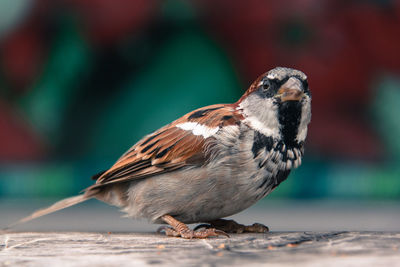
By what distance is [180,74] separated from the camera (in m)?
7.57

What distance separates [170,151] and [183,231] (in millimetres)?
426

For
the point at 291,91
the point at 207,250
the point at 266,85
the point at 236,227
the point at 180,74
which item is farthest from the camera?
the point at 180,74

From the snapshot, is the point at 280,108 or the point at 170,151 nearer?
the point at 280,108

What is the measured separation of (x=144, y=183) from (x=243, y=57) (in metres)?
4.71

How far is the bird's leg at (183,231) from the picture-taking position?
2922 mm

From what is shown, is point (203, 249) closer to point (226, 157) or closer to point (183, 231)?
point (183, 231)

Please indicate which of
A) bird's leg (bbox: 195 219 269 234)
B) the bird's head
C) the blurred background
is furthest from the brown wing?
the blurred background

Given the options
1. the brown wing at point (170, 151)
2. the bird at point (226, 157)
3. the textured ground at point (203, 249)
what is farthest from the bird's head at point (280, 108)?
the textured ground at point (203, 249)

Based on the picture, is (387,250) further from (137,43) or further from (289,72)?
(137,43)

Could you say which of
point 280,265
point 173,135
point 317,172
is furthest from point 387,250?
point 317,172

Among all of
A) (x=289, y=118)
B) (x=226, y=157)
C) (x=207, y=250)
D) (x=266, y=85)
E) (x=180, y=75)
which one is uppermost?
(x=180, y=75)

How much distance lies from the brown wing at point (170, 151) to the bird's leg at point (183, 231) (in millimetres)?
264

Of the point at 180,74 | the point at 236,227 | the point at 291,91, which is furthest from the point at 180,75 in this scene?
the point at 291,91

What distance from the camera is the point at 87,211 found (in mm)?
7883
